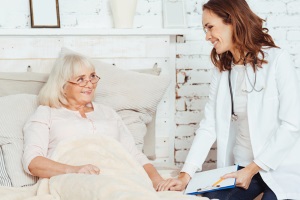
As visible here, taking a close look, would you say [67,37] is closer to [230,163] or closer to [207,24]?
[207,24]

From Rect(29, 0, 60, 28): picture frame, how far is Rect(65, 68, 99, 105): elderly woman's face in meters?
0.66

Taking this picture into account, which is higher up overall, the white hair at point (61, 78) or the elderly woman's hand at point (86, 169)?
the white hair at point (61, 78)

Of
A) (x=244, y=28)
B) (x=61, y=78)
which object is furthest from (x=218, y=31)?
(x=61, y=78)

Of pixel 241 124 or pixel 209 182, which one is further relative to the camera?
pixel 241 124

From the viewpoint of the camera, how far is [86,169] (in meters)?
1.87

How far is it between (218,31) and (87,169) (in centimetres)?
79

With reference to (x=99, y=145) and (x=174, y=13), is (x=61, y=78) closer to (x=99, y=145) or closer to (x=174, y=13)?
(x=99, y=145)

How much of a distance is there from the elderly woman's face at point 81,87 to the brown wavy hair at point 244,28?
1.95ft

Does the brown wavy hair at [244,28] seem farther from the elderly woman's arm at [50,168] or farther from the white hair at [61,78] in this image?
the elderly woman's arm at [50,168]

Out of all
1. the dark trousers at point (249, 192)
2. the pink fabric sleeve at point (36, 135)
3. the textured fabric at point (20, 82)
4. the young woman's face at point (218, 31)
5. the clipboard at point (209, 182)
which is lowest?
the dark trousers at point (249, 192)

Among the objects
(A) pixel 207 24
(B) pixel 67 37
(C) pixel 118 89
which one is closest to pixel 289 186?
(A) pixel 207 24

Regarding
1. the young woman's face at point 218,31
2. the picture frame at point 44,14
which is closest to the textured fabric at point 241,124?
the young woman's face at point 218,31

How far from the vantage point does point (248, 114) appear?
2057 mm

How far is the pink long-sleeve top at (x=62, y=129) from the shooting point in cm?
200
